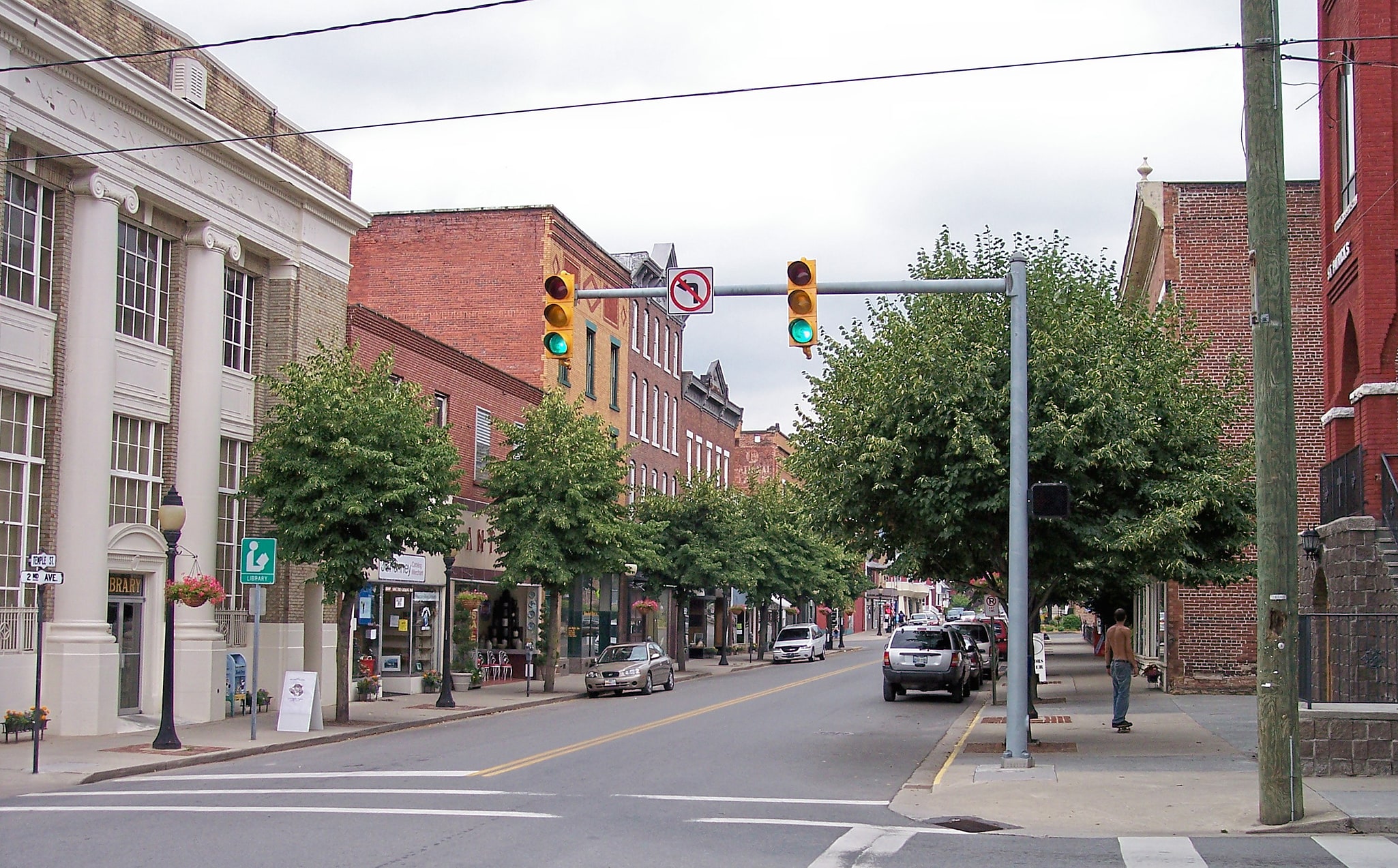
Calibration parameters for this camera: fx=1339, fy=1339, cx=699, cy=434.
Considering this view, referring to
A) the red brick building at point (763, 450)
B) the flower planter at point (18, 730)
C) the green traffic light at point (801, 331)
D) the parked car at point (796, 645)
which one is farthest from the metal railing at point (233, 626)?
the red brick building at point (763, 450)

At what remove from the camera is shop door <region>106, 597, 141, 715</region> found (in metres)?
22.9

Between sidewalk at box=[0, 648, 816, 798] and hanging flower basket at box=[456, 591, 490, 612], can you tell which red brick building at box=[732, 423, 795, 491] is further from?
sidewalk at box=[0, 648, 816, 798]

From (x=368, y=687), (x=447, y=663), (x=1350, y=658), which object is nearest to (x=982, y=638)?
(x=447, y=663)

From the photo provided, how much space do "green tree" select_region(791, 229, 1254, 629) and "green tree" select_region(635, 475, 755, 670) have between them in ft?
85.3

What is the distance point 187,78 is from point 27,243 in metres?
4.72

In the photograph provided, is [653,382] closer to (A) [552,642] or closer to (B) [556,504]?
(A) [552,642]

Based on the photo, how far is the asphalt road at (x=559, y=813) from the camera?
1036cm

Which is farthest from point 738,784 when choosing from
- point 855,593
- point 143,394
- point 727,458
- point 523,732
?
point 855,593

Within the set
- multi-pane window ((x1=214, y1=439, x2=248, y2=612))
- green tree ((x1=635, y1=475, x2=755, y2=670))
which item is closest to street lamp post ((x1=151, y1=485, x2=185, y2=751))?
multi-pane window ((x1=214, y1=439, x2=248, y2=612))

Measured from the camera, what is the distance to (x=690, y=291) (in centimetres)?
1419

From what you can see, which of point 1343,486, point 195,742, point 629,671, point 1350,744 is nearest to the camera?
point 1350,744

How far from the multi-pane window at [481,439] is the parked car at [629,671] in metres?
6.01

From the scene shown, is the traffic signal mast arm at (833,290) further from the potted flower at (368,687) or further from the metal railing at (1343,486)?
the potted flower at (368,687)

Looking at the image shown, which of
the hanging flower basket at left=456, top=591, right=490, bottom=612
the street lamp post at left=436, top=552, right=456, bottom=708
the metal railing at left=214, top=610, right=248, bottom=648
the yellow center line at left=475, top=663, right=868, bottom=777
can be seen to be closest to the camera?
the yellow center line at left=475, top=663, right=868, bottom=777
